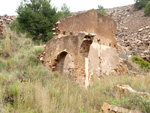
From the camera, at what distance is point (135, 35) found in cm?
1981

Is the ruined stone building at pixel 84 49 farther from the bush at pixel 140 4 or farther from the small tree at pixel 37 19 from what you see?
the bush at pixel 140 4

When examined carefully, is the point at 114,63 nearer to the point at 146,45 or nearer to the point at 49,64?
the point at 49,64

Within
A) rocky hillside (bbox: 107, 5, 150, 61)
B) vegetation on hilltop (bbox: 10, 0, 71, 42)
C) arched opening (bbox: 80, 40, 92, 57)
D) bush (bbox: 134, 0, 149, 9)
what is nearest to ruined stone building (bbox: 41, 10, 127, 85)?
arched opening (bbox: 80, 40, 92, 57)

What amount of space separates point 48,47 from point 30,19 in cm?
771

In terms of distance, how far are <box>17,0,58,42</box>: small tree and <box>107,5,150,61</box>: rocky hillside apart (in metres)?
8.94

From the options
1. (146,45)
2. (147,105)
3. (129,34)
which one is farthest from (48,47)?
(129,34)

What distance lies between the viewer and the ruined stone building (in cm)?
695

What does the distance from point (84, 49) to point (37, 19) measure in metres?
10.1

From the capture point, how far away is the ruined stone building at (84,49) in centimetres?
695

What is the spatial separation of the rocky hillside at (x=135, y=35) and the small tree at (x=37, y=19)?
8.94 meters

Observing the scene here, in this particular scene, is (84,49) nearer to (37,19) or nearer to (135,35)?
(37,19)

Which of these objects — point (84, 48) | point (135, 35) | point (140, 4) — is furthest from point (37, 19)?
point (140, 4)

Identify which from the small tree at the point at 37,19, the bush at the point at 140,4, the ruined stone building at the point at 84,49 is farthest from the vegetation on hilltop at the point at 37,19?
the bush at the point at 140,4

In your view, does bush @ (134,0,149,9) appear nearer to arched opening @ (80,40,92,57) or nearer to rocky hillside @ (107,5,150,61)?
rocky hillside @ (107,5,150,61)
